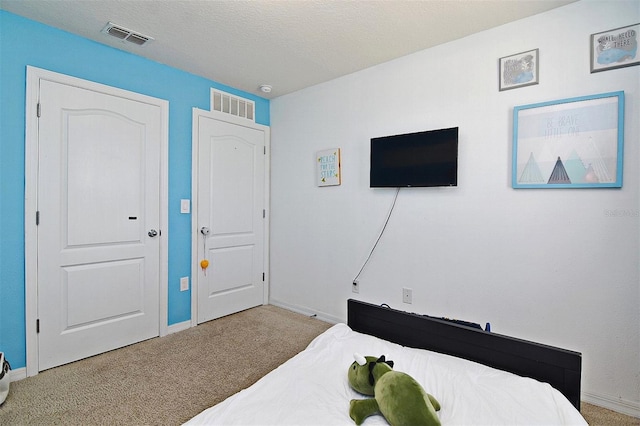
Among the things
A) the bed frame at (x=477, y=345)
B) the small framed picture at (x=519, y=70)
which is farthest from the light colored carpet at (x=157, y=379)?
the small framed picture at (x=519, y=70)

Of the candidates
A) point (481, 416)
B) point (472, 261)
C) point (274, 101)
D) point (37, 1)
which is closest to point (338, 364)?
point (481, 416)

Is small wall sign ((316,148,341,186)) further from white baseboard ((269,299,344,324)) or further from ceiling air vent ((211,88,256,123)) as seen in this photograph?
white baseboard ((269,299,344,324))

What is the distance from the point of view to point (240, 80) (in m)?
3.10

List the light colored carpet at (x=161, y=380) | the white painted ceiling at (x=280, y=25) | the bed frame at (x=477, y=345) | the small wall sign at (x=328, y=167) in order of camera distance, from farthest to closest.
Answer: the small wall sign at (x=328, y=167) → the white painted ceiling at (x=280, y=25) → the light colored carpet at (x=161, y=380) → the bed frame at (x=477, y=345)

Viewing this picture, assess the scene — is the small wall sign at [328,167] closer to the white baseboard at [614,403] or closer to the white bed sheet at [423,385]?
the white bed sheet at [423,385]

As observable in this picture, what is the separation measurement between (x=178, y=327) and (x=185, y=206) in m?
1.16

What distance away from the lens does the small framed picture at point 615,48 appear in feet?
5.70

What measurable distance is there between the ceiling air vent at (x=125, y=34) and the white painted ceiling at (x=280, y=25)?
0.04 m

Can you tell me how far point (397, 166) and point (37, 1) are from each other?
2.70 meters

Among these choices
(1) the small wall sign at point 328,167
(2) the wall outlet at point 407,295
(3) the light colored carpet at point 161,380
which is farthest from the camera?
(1) the small wall sign at point 328,167

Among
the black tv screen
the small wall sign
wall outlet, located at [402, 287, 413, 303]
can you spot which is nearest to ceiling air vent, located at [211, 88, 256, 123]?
the small wall sign

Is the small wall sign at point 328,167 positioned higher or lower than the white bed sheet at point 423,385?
higher

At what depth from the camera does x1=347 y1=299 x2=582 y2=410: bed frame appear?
122cm

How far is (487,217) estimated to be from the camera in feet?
7.25
